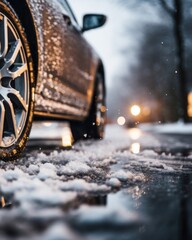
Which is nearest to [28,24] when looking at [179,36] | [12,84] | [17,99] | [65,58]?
[12,84]

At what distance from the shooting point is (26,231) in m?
1.31

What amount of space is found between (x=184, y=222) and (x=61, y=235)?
511mm

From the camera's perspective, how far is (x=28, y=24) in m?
2.98

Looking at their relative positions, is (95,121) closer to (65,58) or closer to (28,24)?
(65,58)

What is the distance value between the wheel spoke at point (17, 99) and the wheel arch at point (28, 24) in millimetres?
312

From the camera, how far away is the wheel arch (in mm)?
2863

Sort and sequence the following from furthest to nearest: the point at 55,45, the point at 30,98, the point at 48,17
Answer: the point at 55,45 → the point at 48,17 → the point at 30,98

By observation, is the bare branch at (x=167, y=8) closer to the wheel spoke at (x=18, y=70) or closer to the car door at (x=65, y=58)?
the car door at (x=65, y=58)

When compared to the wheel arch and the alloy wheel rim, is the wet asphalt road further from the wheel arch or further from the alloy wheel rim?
the wheel arch

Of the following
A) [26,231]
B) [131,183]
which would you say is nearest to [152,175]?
[131,183]

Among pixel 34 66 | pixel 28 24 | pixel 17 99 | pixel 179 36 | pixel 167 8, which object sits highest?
pixel 167 8

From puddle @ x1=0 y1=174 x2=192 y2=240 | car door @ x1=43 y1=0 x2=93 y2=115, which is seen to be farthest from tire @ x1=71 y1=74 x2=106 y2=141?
puddle @ x1=0 y1=174 x2=192 y2=240

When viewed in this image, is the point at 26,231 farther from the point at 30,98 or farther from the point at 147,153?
the point at 147,153

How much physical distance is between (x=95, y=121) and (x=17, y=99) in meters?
3.36
